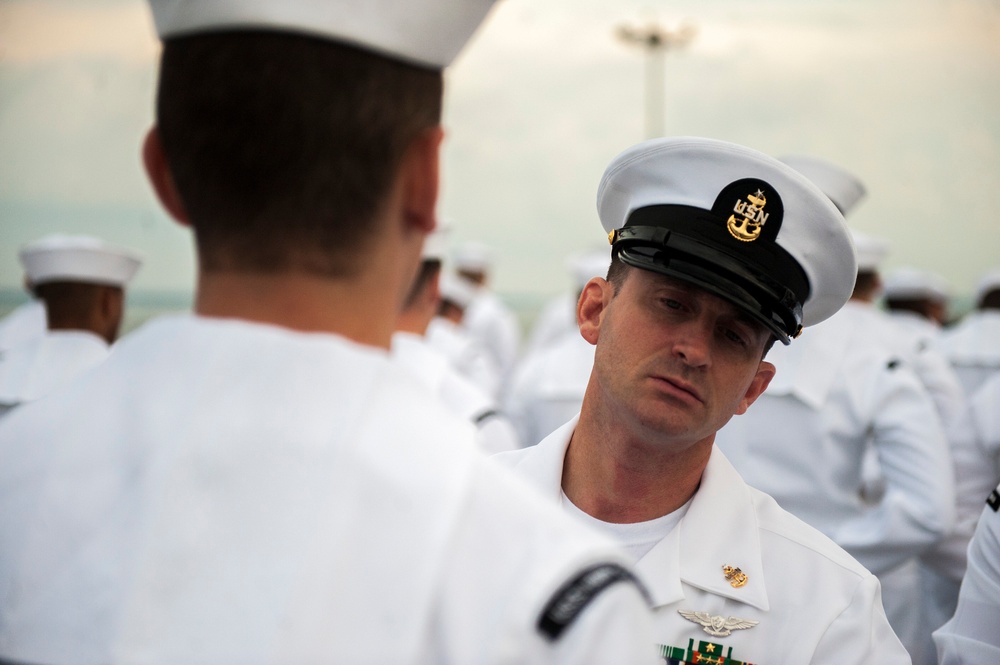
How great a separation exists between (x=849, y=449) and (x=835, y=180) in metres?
1.18

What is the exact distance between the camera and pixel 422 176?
116cm

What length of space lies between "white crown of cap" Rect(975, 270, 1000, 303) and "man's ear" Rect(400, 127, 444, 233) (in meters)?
7.95

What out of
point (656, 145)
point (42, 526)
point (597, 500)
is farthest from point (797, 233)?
point (42, 526)

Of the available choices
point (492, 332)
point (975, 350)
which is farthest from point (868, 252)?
point (492, 332)

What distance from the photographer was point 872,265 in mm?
6047

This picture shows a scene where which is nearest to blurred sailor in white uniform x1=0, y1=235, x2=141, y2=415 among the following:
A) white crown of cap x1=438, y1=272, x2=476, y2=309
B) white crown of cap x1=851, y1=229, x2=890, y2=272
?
white crown of cap x1=851, y1=229, x2=890, y2=272

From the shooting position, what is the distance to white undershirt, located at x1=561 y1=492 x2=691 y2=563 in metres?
2.19

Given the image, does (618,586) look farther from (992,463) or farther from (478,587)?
(992,463)

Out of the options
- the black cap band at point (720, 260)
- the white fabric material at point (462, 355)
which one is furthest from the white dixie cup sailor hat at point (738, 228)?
the white fabric material at point (462, 355)

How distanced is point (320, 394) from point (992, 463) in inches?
156

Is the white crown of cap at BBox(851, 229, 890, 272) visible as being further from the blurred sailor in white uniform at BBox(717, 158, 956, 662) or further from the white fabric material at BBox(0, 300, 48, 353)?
the white fabric material at BBox(0, 300, 48, 353)

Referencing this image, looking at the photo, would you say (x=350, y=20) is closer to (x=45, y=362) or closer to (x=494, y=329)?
(x=45, y=362)

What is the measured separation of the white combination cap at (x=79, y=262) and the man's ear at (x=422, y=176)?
3733 millimetres

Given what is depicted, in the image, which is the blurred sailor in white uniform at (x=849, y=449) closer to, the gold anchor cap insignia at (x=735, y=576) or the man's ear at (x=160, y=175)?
the gold anchor cap insignia at (x=735, y=576)
